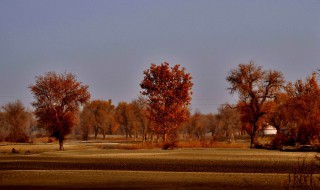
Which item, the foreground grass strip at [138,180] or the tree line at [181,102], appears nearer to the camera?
the foreground grass strip at [138,180]

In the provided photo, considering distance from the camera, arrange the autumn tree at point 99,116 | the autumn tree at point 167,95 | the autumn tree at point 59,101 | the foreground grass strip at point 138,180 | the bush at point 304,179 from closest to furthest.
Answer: the bush at point 304,179 < the foreground grass strip at point 138,180 < the autumn tree at point 59,101 < the autumn tree at point 167,95 < the autumn tree at point 99,116

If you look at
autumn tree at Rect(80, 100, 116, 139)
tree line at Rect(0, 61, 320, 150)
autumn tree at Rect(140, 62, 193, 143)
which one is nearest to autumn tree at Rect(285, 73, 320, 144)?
tree line at Rect(0, 61, 320, 150)

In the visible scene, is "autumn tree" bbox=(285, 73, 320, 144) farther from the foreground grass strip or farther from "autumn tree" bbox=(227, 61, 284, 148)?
the foreground grass strip

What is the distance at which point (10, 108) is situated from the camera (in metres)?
120

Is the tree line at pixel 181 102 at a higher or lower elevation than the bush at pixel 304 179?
higher

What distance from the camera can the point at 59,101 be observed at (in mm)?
62031

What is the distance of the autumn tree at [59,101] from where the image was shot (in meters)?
61.4

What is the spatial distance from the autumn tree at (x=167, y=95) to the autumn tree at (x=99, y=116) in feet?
194

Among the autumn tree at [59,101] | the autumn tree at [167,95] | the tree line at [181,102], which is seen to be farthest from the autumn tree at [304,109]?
the autumn tree at [59,101]

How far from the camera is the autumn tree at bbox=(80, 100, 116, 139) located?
6009 inches

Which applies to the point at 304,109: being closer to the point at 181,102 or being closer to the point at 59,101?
the point at 181,102

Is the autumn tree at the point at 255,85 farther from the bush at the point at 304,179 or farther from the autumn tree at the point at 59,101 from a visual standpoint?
the bush at the point at 304,179

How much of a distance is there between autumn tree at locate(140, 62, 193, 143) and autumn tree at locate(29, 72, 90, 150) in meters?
14.9

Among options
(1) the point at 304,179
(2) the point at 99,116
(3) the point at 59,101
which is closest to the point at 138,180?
(1) the point at 304,179
